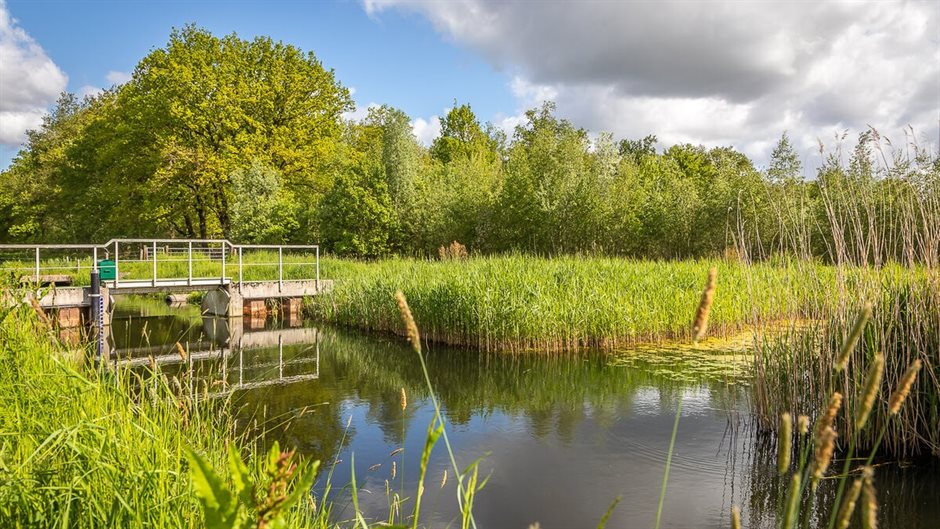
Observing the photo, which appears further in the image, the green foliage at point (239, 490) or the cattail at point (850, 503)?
the green foliage at point (239, 490)

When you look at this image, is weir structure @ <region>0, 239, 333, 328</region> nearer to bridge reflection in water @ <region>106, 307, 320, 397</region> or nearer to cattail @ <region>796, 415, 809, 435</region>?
bridge reflection in water @ <region>106, 307, 320, 397</region>

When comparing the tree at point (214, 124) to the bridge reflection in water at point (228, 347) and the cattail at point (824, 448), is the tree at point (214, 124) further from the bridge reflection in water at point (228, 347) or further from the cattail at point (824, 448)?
the cattail at point (824, 448)

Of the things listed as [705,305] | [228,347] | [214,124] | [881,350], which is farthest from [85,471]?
[214,124]

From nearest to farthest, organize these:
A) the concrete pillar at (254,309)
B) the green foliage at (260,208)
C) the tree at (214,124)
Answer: the concrete pillar at (254,309)
the green foliage at (260,208)
the tree at (214,124)

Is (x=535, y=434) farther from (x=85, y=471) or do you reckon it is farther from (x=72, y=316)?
(x=72, y=316)

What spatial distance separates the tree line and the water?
11400 millimetres

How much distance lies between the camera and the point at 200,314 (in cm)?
1839

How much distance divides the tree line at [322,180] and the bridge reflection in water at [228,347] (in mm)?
7863

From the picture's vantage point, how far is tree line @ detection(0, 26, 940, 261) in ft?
72.5

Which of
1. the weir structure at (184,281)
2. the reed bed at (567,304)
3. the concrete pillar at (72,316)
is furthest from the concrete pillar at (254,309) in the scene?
the reed bed at (567,304)

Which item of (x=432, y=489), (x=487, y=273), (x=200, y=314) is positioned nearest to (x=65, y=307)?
(x=200, y=314)

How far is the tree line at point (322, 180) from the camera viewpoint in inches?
870

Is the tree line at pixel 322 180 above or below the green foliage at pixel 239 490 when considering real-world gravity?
above

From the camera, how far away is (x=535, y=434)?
727 cm
